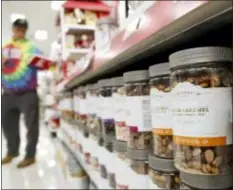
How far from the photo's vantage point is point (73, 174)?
195cm

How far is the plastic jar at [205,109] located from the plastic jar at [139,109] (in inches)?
9.7

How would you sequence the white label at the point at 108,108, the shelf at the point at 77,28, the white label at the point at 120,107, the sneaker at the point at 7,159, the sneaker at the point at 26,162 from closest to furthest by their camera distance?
the white label at the point at 120,107 < the white label at the point at 108,108 < the sneaker at the point at 26,162 < the sneaker at the point at 7,159 < the shelf at the point at 77,28

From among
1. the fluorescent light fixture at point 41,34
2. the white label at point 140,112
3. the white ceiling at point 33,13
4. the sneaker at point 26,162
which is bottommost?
the sneaker at point 26,162

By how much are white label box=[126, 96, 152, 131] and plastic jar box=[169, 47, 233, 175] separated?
242 millimetres

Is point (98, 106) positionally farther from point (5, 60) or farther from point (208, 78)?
point (5, 60)

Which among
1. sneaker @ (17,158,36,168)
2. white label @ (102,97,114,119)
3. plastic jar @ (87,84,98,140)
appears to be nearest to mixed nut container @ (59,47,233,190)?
white label @ (102,97,114,119)

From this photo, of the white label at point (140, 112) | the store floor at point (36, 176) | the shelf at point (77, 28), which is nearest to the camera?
the white label at point (140, 112)

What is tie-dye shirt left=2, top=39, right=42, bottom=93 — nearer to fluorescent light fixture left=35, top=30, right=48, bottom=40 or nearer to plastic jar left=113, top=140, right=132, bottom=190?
plastic jar left=113, top=140, right=132, bottom=190

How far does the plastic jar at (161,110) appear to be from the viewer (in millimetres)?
635

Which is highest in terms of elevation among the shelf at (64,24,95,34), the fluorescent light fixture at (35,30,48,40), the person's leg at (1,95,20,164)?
the fluorescent light fixture at (35,30,48,40)

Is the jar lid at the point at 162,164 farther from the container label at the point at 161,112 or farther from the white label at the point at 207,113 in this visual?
the white label at the point at 207,113

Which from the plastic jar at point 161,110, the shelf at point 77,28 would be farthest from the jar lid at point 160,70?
the shelf at point 77,28

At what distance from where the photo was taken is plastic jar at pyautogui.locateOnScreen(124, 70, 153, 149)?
2.52ft

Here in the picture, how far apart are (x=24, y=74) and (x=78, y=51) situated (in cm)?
70
